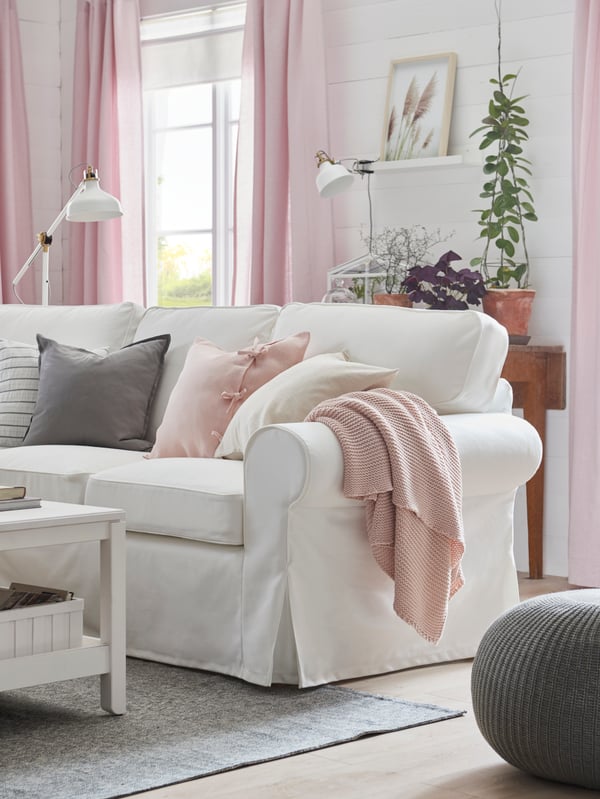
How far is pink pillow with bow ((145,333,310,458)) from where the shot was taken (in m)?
3.33

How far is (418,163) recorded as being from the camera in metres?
4.53

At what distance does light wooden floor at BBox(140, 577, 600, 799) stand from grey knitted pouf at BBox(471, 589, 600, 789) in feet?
0.19

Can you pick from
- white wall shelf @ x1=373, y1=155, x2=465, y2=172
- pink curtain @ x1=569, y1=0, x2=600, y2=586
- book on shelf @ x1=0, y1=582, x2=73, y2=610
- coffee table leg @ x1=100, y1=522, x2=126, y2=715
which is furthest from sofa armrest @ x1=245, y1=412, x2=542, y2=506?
white wall shelf @ x1=373, y1=155, x2=465, y2=172

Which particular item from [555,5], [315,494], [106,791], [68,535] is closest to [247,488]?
[315,494]

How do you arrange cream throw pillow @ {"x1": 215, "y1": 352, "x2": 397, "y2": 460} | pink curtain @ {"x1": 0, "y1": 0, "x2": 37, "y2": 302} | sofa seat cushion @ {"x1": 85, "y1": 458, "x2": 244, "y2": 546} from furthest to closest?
1. pink curtain @ {"x1": 0, "y1": 0, "x2": 37, "y2": 302}
2. cream throw pillow @ {"x1": 215, "y1": 352, "x2": 397, "y2": 460}
3. sofa seat cushion @ {"x1": 85, "y1": 458, "x2": 244, "y2": 546}

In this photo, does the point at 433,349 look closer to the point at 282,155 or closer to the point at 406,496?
the point at 406,496

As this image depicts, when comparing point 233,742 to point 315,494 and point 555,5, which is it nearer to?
point 315,494

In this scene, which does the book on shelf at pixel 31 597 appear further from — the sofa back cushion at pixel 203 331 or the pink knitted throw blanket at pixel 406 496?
the sofa back cushion at pixel 203 331

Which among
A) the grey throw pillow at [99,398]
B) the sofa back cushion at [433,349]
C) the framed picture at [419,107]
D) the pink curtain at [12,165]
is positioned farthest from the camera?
the pink curtain at [12,165]

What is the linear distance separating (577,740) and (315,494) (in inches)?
33.7

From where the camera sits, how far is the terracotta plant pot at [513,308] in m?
4.18

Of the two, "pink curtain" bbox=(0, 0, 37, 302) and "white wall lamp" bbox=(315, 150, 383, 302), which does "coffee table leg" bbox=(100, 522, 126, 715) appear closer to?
"white wall lamp" bbox=(315, 150, 383, 302)

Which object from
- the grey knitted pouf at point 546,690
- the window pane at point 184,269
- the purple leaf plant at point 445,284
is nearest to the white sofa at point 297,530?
the grey knitted pouf at point 546,690

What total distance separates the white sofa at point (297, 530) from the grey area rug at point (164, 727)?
10 centimetres
